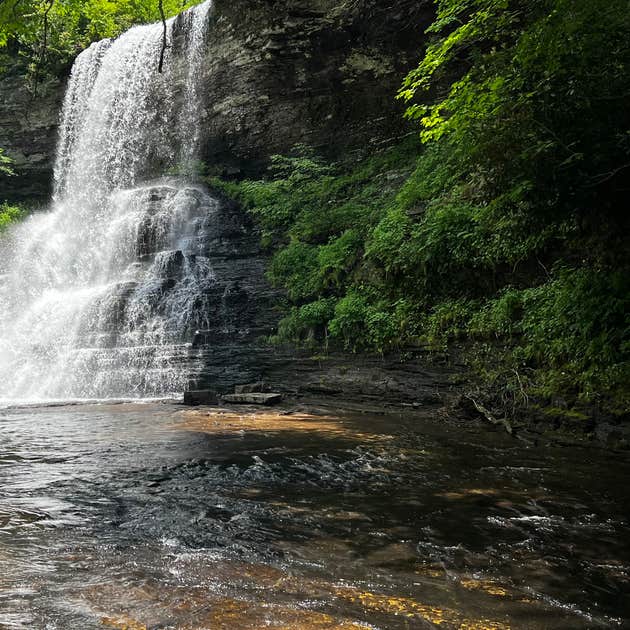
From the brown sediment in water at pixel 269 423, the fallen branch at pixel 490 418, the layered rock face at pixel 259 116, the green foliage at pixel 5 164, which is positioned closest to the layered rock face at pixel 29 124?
the layered rock face at pixel 259 116

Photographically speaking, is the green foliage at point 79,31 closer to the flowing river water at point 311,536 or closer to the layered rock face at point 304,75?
the layered rock face at point 304,75

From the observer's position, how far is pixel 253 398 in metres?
11.5

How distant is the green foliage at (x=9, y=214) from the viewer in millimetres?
22531

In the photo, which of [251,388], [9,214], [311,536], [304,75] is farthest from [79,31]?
[311,536]

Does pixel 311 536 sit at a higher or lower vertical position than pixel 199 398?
higher

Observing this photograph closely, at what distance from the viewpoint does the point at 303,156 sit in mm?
19969

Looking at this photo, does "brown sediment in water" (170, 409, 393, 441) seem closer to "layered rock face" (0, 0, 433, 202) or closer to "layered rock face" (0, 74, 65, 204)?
"layered rock face" (0, 0, 433, 202)

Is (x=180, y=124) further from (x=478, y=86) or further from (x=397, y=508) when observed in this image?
(x=397, y=508)

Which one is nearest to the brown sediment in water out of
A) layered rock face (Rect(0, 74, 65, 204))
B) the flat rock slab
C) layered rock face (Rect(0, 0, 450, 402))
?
the flat rock slab

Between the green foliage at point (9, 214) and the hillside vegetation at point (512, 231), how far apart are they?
15.9 m

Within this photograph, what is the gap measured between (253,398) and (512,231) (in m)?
6.98

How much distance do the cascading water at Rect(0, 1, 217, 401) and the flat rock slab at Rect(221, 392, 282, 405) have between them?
6.97ft

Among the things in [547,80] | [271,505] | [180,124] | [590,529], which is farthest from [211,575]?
[180,124]

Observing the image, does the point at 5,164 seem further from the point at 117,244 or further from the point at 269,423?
the point at 269,423
